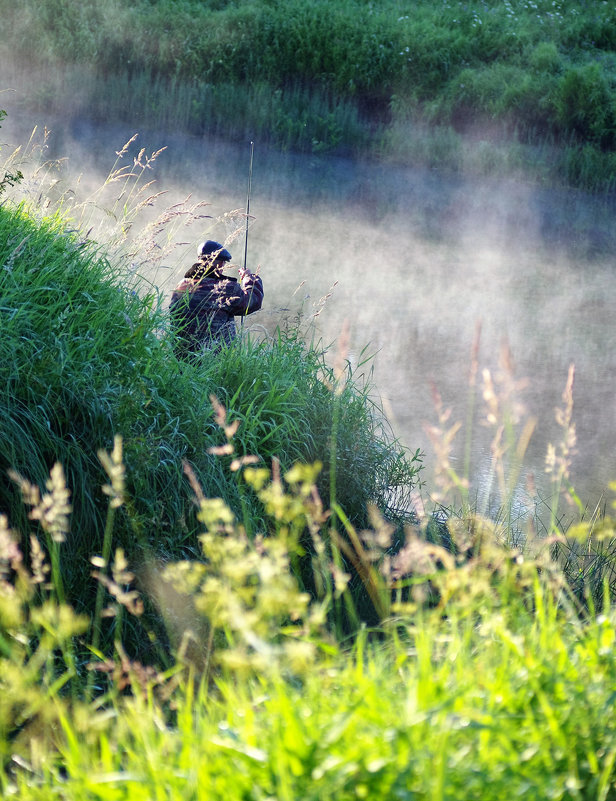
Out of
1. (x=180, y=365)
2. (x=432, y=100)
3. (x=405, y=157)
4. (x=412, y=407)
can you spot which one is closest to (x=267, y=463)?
(x=180, y=365)

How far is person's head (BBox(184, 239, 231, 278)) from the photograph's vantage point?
4.59 m

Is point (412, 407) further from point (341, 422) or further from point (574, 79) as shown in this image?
point (574, 79)

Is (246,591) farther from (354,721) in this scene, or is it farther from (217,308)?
(217,308)

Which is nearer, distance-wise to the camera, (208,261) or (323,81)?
(208,261)

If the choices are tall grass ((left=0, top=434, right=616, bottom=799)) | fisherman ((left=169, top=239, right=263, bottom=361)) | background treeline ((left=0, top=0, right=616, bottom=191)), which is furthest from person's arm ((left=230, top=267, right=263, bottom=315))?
background treeline ((left=0, top=0, right=616, bottom=191))

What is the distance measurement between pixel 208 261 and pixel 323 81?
14.4m

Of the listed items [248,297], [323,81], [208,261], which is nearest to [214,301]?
[248,297]

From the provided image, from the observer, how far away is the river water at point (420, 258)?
12.3 metres

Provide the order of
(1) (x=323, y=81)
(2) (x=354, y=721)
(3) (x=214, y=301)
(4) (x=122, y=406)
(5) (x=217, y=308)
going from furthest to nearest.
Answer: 1. (1) (x=323, y=81)
2. (5) (x=217, y=308)
3. (3) (x=214, y=301)
4. (4) (x=122, y=406)
5. (2) (x=354, y=721)

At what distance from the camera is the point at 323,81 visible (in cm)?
1764

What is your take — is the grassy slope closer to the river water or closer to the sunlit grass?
the sunlit grass

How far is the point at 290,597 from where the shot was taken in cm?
148

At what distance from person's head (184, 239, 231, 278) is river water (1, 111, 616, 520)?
16.5 ft

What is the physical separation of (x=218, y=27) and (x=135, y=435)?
15762mm
